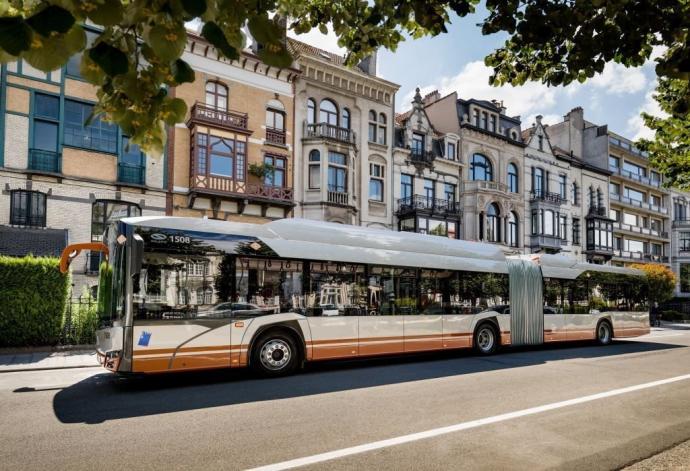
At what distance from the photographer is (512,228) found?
36625 mm

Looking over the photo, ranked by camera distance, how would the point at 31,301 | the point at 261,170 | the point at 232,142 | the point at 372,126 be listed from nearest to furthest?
the point at 31,301
the point at 232,142
the point at 261,170
the point at 372,126

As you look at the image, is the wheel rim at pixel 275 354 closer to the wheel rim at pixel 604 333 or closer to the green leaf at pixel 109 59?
the green leaf at pixel 109 59

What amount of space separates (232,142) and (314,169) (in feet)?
16.6

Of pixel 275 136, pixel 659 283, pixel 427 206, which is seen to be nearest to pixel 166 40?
pixel 275 136

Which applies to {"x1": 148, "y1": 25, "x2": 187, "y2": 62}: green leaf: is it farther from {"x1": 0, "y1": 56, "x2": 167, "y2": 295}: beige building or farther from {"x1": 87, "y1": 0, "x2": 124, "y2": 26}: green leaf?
{"x1": 0, "y1": 56, "x2": 167, "y2": 295}: beige building

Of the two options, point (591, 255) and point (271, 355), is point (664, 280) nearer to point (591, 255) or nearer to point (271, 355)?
point (591, 255)

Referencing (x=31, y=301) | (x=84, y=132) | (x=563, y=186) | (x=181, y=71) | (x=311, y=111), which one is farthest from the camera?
(x=563, y=186)

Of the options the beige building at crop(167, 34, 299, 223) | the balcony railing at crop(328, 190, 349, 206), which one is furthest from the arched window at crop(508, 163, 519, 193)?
the beige building at crop(167, 34, 299, 223)

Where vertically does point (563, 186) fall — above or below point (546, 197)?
above

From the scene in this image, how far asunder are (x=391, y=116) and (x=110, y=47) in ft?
94.2

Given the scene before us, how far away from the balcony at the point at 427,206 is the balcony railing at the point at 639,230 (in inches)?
973

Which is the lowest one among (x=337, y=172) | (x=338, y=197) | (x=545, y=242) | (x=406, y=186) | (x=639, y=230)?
(x=545, y=242)

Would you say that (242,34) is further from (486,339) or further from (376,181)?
(376,181)

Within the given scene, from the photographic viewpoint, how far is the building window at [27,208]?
723 inches
